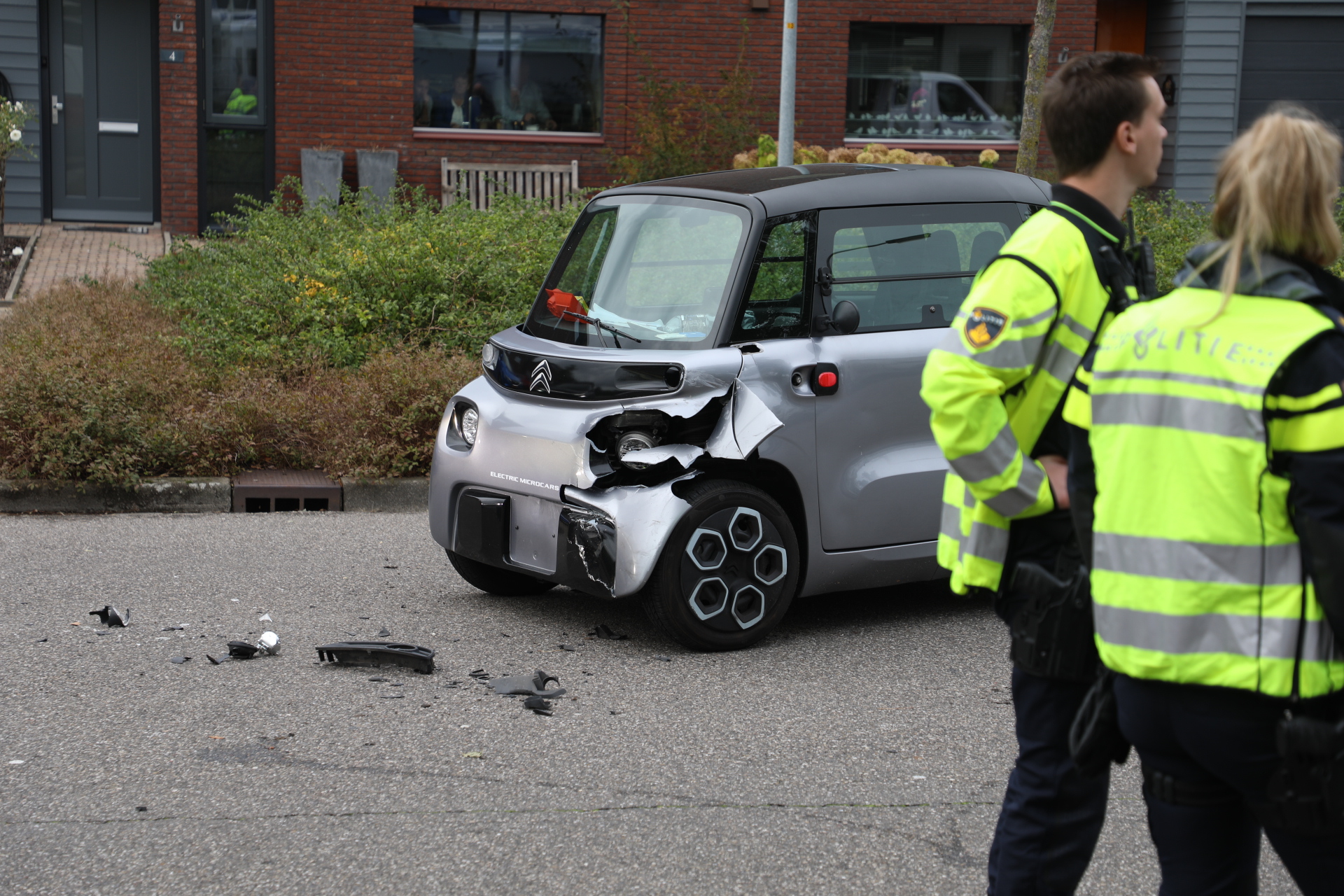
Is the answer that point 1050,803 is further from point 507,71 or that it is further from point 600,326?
point 507,71

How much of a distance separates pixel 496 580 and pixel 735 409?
59.6 inches

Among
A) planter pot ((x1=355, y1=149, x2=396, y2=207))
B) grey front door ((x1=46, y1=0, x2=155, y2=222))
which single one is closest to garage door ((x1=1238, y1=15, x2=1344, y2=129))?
planter pot ((x1=355, y1=149, x2=396, y2=207))

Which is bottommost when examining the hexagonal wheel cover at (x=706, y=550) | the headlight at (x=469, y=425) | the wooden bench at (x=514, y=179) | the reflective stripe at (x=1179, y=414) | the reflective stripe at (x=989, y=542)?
the hexagonal wheel cover at (x=706, y=550)

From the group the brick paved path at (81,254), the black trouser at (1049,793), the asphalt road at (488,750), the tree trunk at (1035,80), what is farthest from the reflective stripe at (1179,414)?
the brick paved path at (81,254)

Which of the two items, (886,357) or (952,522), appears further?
(886,357)

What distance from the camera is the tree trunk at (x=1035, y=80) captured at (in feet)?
35.6

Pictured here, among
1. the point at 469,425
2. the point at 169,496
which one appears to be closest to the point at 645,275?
the point at 469,425

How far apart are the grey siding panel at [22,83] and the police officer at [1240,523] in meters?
16.1

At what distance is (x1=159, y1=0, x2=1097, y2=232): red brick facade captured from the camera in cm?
1616

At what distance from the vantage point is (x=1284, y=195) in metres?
2.12

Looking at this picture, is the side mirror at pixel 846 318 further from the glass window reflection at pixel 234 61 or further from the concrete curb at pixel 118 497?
the glass window reflection at pixel 234 61

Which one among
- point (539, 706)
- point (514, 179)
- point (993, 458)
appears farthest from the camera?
point (514, 179)

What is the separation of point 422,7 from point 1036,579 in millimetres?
15983

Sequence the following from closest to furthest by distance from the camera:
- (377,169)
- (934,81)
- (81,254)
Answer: (81,254)
(377,169)
(934,81)
